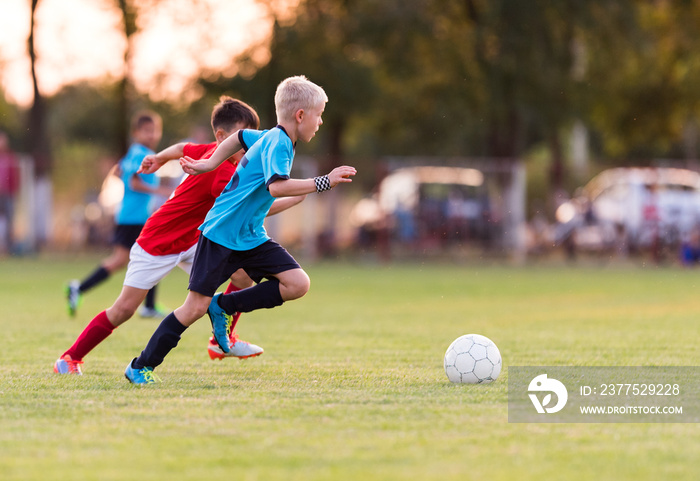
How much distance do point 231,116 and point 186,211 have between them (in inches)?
26.0

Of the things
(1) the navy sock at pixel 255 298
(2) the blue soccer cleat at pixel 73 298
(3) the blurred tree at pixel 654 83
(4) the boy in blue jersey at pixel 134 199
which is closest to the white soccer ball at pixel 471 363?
(1) the navy sock at pixel 255 298

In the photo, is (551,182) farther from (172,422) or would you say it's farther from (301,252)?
(172,422)

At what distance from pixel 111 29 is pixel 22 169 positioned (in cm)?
453

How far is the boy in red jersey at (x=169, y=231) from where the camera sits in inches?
241

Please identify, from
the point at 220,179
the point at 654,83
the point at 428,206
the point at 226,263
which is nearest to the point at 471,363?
the point at 226,263

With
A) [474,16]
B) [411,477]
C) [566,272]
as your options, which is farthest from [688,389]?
[474,16]

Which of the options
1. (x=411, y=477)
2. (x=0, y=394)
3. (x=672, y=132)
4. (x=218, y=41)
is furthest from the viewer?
(x=672, y=132)

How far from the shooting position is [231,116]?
247 inches

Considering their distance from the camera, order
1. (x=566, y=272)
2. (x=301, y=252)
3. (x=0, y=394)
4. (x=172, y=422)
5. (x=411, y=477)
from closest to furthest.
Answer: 1. (x=411, y=477)
2. (x=172, y=422)
3. (x=0, y=394)
4. (x=566, y=272)
5. (x=301, y=252)

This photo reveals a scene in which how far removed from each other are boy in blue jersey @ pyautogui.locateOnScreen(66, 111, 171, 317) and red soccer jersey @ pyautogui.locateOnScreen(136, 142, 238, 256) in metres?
3.37

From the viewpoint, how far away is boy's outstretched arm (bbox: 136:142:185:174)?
6.02 meters

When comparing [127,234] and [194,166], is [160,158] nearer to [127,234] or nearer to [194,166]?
[194,166]

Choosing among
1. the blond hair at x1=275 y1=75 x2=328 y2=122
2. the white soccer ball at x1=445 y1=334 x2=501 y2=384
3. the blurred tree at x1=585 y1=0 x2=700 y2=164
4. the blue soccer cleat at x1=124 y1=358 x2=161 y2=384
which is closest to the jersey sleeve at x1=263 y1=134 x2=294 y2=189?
the blond hair at x1=275 y1=75 x2=328 y2=122

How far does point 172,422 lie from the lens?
4488 millimetres
